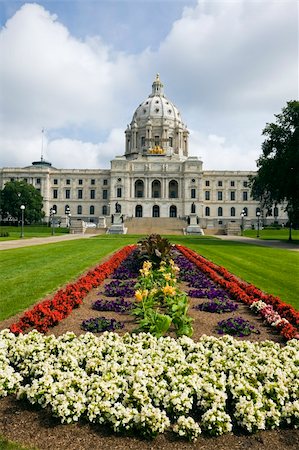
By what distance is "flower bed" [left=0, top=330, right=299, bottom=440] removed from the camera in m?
4.73

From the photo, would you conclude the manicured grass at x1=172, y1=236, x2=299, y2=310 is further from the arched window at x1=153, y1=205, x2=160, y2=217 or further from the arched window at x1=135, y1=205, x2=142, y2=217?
the arched window at x1=135, y1=205, x2=142, y2=217

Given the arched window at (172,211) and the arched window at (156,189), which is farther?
the arched window at (156,189)

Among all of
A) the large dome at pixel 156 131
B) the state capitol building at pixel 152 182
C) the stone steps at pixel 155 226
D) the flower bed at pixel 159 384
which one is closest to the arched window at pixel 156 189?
the state capitol building at pixel 152 182

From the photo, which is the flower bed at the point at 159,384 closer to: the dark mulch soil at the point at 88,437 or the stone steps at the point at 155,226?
the dark mulch soil at the point at 88,437

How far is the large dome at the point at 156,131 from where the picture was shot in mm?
117062

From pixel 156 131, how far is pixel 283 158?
84.5 meters

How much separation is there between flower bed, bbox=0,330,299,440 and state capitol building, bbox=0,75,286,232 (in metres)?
83.3

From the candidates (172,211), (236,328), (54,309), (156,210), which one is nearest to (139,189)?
(156,210)

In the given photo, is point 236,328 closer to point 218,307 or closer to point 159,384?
point 218,307

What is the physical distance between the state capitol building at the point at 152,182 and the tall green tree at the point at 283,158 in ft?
168

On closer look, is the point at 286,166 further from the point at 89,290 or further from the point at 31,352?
the point at 31,352

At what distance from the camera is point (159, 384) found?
5.09 metres

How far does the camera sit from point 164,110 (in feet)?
399

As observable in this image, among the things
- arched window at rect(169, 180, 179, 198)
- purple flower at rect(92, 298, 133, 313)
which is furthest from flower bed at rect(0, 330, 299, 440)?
arched window at rect(169, 180, 179, 198)
